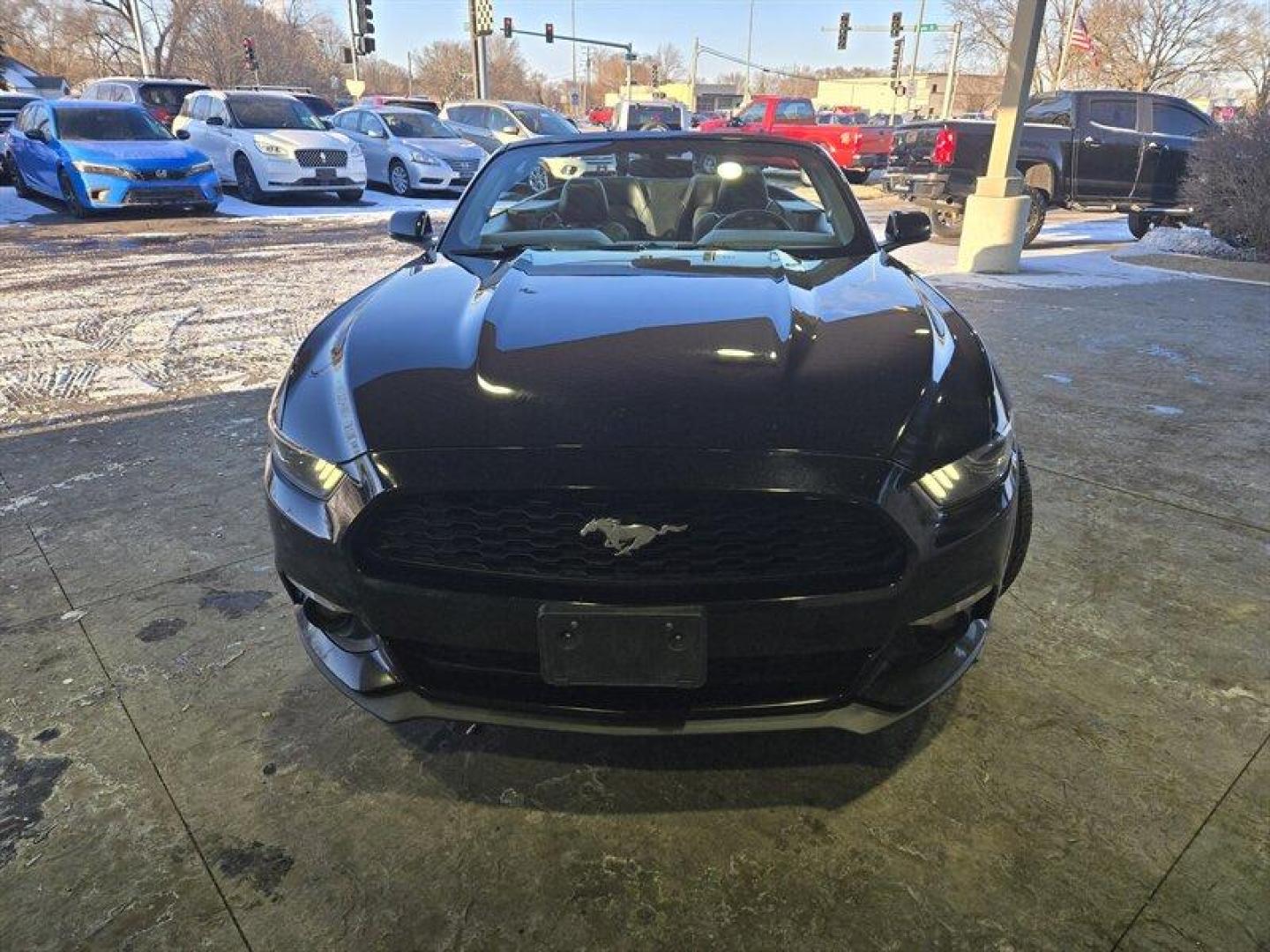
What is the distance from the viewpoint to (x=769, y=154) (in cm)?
342

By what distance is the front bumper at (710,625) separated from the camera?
5.09 ft

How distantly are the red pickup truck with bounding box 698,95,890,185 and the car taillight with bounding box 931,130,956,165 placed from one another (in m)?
9.88

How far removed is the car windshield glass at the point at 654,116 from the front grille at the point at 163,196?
11.1 m

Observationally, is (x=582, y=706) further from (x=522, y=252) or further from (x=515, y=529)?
(x=522, y=252)

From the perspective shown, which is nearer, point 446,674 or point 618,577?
point 618,577

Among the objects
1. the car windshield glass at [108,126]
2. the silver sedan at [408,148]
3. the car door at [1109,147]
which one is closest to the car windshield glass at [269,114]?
the silver sedan at [408,148]

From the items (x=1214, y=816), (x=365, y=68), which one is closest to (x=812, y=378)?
(x=1214, y=816)

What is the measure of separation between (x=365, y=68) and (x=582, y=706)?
3345 inches

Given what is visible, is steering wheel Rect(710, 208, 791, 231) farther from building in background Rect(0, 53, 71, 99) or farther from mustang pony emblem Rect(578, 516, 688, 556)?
building in background Rect(0, 53, 71, 99)

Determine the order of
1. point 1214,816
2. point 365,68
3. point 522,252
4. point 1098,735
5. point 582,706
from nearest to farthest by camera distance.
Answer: point 582,706 → point 1214,816 → point 1098,735 → point 522,252 → point 365,68

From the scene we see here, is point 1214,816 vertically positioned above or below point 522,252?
below

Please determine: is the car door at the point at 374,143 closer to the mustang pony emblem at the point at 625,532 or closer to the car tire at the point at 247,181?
the car tire at the point at 247,181

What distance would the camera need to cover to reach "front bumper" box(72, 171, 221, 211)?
1076 cm

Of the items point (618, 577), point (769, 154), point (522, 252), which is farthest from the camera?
point (769, 154)
